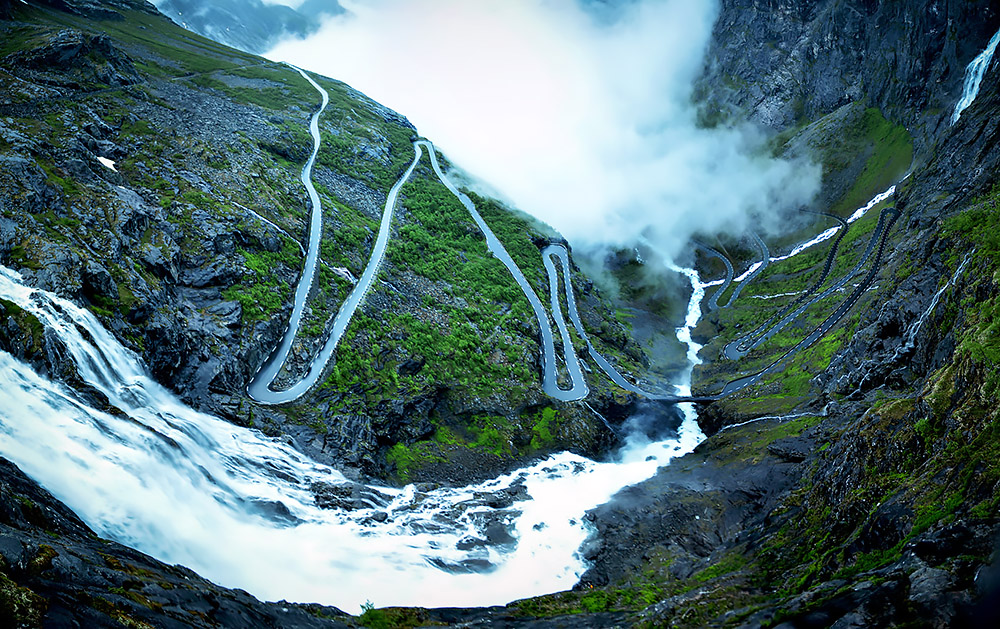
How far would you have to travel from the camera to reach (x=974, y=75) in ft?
350

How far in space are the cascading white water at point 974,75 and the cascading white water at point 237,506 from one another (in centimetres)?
11040

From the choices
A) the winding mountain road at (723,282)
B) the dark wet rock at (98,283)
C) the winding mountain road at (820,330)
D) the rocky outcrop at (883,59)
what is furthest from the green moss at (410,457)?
the rocky outcrop at (883,59)

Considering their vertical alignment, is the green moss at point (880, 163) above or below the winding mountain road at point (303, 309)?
above

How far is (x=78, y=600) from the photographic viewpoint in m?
15.6

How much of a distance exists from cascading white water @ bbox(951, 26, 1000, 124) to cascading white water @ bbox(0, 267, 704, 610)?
110 metres

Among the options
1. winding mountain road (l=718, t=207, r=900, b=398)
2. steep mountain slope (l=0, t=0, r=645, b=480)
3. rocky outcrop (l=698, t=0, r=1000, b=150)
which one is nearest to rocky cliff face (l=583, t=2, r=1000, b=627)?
winding mountain road (l=718, t=207, r=900, b=398)

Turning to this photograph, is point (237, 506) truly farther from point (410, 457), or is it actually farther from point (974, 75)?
point (974, 75)

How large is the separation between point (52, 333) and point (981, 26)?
155 metres

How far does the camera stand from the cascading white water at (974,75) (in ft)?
339

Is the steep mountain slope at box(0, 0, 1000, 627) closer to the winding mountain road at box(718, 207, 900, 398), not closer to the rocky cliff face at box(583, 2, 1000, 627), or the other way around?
the rocky cliff face at box(583, 2, 1000, 627)

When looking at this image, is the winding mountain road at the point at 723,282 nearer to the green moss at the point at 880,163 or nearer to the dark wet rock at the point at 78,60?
the green moss at the point at 880,163

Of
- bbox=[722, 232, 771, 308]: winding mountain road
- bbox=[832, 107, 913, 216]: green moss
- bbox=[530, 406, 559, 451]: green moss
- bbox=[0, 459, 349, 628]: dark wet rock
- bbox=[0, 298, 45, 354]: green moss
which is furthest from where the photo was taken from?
bbox=[832, 107, 913, 216]: green moss

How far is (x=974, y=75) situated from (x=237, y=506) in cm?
14136

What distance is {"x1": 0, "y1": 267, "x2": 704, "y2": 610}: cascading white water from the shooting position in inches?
1129
